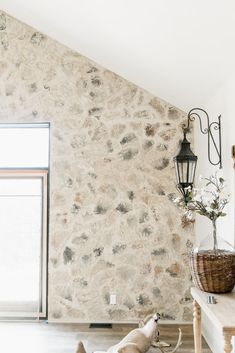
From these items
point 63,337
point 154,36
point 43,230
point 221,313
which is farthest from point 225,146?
point 63,337

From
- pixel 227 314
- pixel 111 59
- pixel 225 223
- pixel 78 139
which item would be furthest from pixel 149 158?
pixel 227 314

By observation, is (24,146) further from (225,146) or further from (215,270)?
(215,270)

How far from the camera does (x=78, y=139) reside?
4559 mm

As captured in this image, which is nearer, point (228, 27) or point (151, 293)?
point (228, 27)

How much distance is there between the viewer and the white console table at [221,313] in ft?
6.25

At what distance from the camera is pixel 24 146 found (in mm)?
4707

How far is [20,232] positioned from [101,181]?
3.91ft

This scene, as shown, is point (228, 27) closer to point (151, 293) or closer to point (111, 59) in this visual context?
point (111, 59)

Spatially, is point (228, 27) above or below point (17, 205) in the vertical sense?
above

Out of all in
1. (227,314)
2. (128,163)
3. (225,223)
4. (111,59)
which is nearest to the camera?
(227,314)

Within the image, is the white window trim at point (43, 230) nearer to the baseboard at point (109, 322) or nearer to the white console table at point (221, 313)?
the baseboard at point (109, 322)

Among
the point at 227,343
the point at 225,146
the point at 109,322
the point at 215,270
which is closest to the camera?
the point at 227,343

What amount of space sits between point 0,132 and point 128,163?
5.43ft

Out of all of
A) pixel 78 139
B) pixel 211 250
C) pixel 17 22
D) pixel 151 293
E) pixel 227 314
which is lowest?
pixel 151 293
